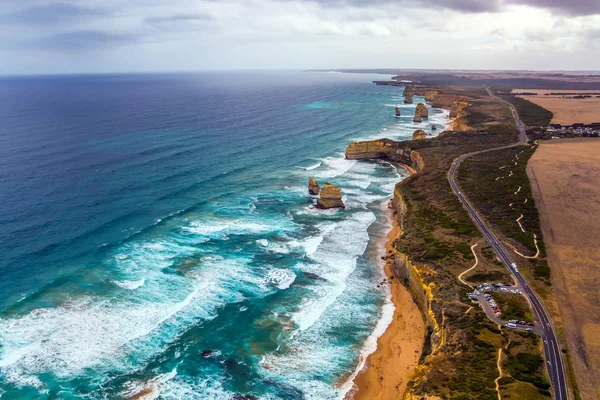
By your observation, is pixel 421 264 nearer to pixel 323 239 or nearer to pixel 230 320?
pixel 323 239

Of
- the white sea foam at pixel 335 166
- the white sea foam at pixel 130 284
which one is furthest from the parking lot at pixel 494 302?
the white sea foam at pixel 335 166

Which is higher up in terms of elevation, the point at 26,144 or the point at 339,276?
the point at 26,144

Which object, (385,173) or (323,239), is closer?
(323,239)

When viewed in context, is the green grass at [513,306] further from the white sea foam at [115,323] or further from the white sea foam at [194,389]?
the white sea foam at [194,389]

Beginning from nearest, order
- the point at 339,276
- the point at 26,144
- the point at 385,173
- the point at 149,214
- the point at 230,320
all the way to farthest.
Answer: the point at 230,320 < the point at 339,276 < the point at 149,214 < the point at 385,173 < the point at 26,144

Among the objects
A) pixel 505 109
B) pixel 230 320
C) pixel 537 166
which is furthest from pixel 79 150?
pixel 505 109

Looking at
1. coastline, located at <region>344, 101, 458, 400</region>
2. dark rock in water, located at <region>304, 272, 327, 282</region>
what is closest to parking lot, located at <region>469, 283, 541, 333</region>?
coastline, located at <region>344, 101, 458, 400</region>

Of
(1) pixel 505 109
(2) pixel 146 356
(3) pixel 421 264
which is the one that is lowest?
(2) pixel 146 356
